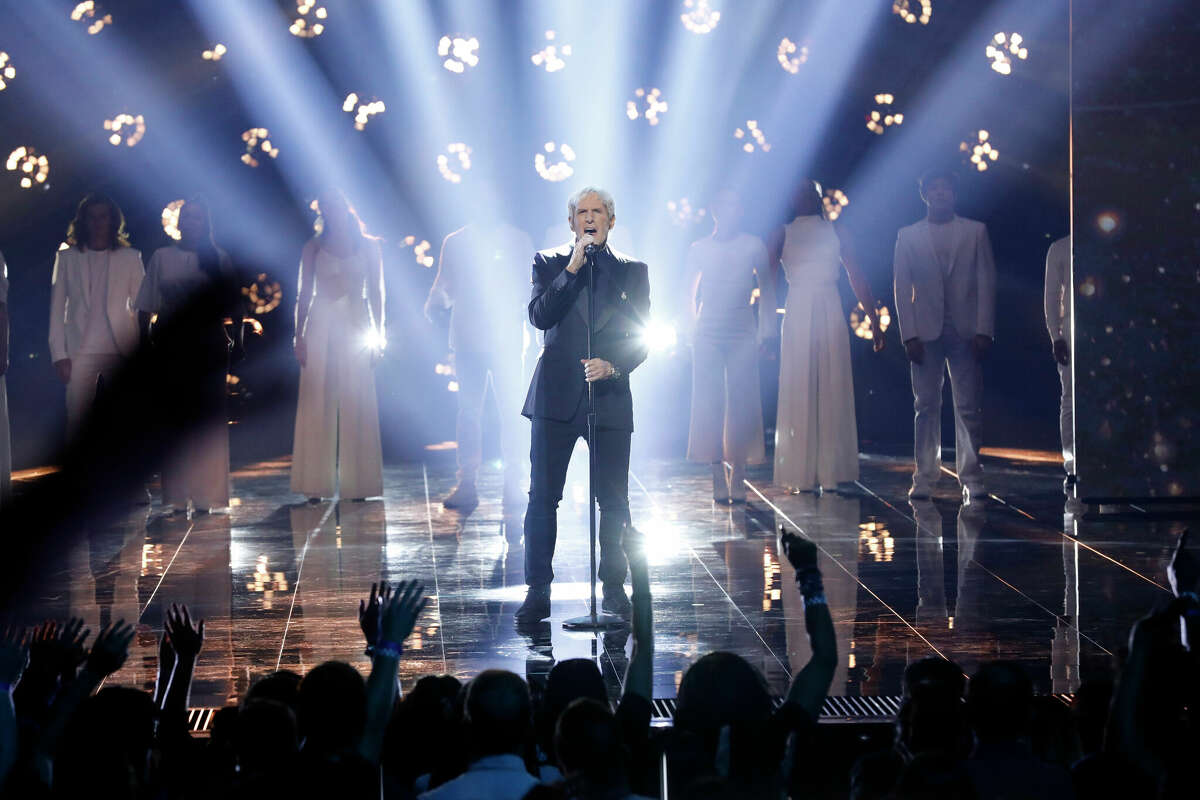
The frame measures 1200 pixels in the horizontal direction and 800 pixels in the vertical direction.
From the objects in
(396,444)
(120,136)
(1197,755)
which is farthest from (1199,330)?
(120,136)

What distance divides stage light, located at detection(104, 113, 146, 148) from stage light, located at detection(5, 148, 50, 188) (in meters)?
0.57

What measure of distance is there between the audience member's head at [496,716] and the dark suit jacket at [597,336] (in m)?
3.21

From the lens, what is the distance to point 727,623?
6223 mm

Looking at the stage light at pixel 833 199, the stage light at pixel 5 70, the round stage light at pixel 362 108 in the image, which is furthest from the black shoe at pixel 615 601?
the stage light at pixel 833 199

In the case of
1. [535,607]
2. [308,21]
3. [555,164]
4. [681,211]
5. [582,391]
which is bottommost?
[535,607]

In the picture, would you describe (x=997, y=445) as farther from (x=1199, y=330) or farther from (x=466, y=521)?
(x=466, y=521)

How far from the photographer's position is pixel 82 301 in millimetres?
9781

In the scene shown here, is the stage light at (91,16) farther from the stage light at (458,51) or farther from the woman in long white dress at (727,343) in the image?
the woman in long white dress at (727,343)

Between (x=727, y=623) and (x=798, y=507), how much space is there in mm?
3383

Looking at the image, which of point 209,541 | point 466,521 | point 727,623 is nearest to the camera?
point 727,623

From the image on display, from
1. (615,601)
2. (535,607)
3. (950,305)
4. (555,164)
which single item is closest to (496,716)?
(535,607)

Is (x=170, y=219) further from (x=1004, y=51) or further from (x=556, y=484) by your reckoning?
(x=556, y=484)

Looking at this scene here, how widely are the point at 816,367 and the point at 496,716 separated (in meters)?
7.41

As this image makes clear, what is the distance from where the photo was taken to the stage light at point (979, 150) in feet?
50.7
